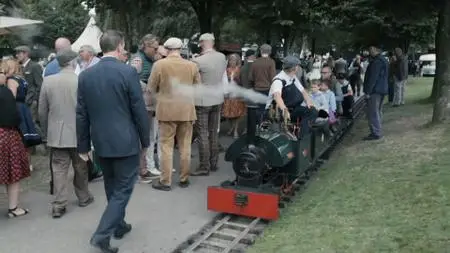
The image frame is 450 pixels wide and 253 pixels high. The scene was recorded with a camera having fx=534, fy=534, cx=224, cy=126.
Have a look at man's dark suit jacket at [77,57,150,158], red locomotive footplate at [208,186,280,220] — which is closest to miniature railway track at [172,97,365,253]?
red locomotive footplate at [208,186,280,220]

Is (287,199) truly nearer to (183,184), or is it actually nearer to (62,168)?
(183,184)

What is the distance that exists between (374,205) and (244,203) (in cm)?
150

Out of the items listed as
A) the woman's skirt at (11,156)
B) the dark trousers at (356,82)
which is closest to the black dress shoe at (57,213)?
the woman's skirt at (11,156)

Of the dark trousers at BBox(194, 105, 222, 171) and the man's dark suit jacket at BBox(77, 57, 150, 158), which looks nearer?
the man's dark suit jacket at BBox(77, 57, 150, 158)

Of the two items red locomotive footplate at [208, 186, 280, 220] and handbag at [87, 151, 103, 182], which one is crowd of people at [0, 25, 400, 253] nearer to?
handbag at [87, 151, 103, 182]

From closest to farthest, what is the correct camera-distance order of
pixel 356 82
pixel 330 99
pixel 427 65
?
pixel 330 99
pixel 356 82
pixel 427 65

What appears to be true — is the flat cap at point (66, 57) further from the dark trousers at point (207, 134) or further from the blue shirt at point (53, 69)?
the dark trousers at point (207, 134)

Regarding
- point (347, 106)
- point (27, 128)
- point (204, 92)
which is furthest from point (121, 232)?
point (347, 106)

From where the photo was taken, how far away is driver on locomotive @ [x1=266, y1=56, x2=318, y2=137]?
620 centimetres

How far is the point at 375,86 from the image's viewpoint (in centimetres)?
992

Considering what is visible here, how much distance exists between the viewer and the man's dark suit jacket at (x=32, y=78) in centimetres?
853

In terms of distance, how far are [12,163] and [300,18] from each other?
21937 mm

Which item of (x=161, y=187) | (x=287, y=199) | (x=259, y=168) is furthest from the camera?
(x=161, y=187)

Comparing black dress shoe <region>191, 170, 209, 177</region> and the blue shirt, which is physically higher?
the blue shirt
